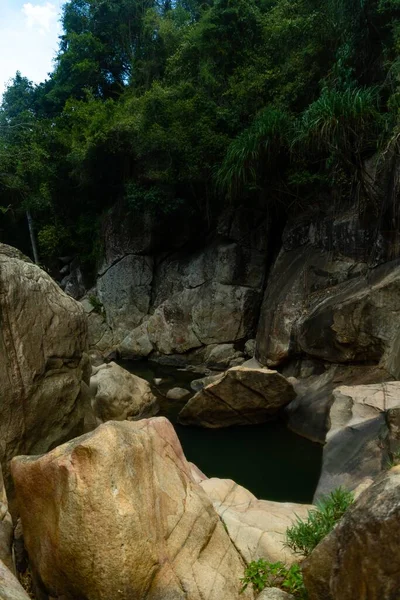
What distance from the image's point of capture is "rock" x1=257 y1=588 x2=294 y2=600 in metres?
3.76

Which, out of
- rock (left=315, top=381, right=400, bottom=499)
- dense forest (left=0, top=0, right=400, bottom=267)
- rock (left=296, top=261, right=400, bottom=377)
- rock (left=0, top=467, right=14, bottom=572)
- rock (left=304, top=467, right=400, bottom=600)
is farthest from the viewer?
dense forest (left=0, top=0, right=400, bottom=267)

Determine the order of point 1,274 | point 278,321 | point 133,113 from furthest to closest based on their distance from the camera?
point 133,113 → point 278,321 → point 1,274

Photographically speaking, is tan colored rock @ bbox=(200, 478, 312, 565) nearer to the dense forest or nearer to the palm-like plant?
the dense forest

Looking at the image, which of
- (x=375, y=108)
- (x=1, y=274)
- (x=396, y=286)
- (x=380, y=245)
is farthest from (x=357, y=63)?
(x=1, y=274)

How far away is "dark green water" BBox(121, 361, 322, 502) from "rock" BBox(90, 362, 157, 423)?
84 centimetres

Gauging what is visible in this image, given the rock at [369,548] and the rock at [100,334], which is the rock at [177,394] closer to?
the rock at [100,334]

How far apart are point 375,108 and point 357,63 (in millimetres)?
2781

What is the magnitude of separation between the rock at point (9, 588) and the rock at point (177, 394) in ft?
34.3

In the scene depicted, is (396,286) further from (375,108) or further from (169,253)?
(169,253)

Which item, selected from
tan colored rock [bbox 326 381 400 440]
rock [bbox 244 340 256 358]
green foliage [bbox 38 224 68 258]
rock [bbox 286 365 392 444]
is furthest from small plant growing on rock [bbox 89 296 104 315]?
tan colored rock [bbox 326 381 400 440]

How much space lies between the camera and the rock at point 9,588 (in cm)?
255

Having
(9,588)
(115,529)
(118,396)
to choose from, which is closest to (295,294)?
(118,396)

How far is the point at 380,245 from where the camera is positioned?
11672 millimetres

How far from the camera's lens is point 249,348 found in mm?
16406
